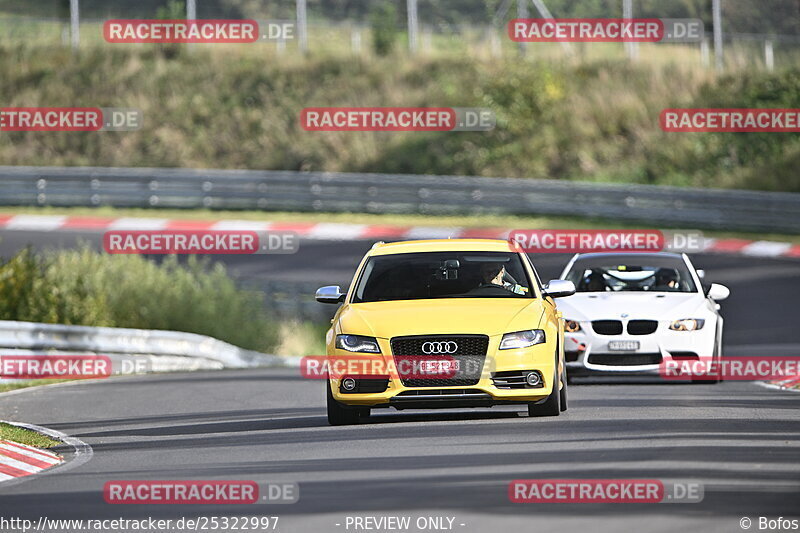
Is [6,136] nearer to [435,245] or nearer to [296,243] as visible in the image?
[296,243]

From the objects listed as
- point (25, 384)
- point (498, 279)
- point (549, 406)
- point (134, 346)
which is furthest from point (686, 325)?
point (134, 346)

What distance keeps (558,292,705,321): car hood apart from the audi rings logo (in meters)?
4.44

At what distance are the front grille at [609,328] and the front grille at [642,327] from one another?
0.38ft

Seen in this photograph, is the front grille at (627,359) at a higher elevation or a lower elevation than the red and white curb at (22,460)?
higher

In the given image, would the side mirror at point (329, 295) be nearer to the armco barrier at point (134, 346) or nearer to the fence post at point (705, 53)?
the armco barrier at point (134, 346)

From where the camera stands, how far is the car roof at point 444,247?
14484 mm

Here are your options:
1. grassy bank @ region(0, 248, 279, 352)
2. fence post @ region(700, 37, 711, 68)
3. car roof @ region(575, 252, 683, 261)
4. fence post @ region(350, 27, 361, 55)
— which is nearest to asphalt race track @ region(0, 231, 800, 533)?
car roof @ region(575, 252, 683, 261)

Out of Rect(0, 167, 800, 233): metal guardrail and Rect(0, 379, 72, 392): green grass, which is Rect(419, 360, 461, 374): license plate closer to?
Rect(0, 379, 72, 392): green grass

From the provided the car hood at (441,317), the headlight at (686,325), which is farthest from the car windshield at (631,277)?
the car hood at (441,317)

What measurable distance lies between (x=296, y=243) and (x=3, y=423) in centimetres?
2169

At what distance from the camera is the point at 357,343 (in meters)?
13.2

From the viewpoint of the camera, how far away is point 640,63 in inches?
1961

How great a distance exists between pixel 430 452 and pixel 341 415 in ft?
7.86

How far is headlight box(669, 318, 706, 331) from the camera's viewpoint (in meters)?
17.1
